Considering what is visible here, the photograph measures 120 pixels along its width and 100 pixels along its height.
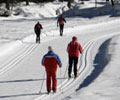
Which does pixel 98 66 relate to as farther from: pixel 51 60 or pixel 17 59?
pixel 51 60

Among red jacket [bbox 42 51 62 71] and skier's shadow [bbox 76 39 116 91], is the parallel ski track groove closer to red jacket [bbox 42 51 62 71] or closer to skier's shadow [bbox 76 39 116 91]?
skier's shadow [bbox 76 39 116 91]

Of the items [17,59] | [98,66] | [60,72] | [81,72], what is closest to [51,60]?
[60,72]

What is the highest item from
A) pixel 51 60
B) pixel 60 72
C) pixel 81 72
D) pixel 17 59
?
pixel 51 60

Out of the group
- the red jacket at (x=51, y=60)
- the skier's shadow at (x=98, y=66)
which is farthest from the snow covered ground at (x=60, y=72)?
the red jacket at (x=51, y=60)

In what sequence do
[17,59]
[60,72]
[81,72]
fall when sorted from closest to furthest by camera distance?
[60,72] < [81,72] < [17,59]

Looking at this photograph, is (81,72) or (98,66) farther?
(98,66)

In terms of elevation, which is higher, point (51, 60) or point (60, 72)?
point (51, 60)

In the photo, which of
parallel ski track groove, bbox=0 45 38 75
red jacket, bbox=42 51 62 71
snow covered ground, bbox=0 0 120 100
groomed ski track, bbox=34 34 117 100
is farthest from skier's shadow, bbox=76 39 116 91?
parallel ski track groove, bbox=0 45 38 75

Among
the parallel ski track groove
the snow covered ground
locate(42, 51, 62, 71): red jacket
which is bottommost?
the parallel ski track groove

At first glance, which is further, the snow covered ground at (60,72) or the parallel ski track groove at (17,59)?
the parallel ski track groove at (17,59)

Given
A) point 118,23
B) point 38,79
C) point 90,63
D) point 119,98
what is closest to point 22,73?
point 38,79

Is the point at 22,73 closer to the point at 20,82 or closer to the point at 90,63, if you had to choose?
the point at 20,82

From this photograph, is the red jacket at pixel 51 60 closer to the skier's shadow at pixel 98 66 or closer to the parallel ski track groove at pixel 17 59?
the skier's shadow at pixel 98 66

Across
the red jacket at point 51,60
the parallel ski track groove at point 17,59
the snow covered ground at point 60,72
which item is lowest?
the parallel ski track groove at point 17,59
